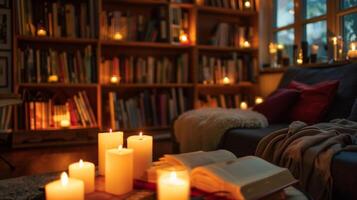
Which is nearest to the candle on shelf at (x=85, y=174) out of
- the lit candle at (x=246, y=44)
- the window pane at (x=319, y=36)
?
the window pane at (x=319, y=36)

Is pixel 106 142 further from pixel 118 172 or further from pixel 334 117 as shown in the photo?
pixel 334 117

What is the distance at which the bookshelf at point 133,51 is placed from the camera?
279cm

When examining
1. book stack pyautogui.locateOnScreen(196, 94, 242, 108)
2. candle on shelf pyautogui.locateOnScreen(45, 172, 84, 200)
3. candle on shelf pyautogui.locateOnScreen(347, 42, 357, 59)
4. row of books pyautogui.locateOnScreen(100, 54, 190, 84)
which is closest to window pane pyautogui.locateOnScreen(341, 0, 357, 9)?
candle on shelf pyautogui.locateOnScreen(347, 42, 357, 59)

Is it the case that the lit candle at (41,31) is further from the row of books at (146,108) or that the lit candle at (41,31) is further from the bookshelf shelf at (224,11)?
the bookshelf shelf at (224,11)

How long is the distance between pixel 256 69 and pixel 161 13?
119 centimetres

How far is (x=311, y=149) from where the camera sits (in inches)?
48.0

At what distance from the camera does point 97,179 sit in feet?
3.39

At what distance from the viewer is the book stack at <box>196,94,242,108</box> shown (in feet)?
11.1

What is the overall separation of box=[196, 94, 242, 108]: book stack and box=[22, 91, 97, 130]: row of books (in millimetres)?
1125

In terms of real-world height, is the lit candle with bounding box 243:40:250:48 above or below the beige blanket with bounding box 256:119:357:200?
above

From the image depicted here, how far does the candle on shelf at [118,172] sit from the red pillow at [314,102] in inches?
51.8

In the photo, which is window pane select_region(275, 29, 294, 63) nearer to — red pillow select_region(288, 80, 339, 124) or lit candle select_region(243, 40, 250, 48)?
lit candle select_region(243, 40, 250, 48)

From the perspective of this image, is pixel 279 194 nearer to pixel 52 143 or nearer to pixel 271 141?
pixel 271 141

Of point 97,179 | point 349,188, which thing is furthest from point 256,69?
point 97,179
